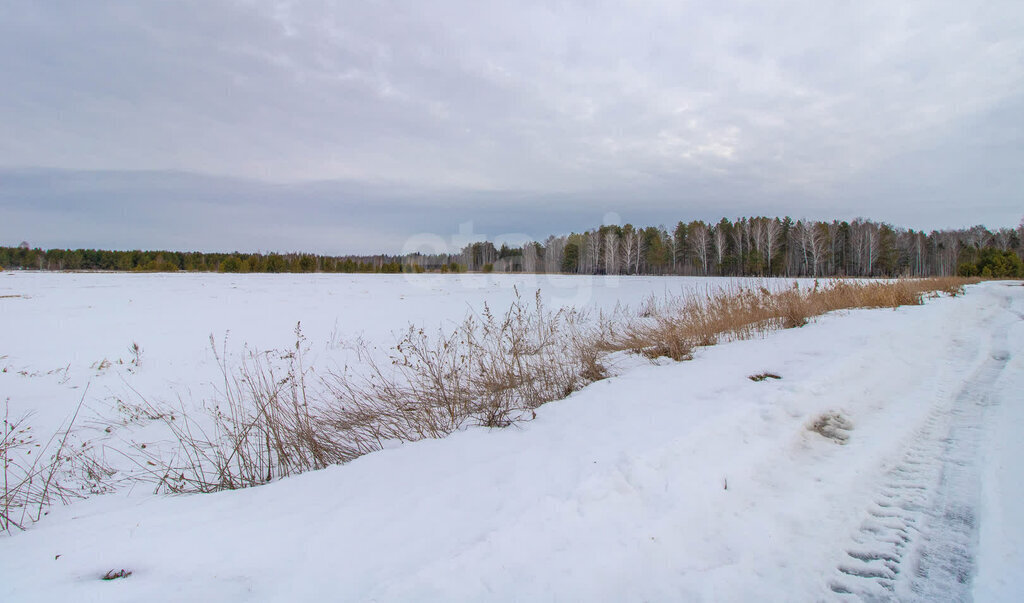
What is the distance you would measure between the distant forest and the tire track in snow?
49.9 metres

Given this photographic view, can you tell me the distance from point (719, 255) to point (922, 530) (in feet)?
205

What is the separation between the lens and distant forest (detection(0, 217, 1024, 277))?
51.2 m

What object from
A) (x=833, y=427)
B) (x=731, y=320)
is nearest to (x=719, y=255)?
(x=731, y=320)

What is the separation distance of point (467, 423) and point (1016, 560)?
3.26 metres

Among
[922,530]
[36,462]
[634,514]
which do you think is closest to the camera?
[922,530]

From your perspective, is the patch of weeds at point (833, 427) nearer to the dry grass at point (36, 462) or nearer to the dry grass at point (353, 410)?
the dry grass at point (353, 410)

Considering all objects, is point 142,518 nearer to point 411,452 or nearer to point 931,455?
point 411,452

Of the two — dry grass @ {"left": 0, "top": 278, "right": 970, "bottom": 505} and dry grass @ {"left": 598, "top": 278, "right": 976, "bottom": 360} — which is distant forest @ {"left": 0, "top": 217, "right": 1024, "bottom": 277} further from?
dry grass @ {"left": 0, "top": 278, "right": 970, "bottom": 505}

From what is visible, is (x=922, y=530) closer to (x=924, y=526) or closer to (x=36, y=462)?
(x=924, y=526)

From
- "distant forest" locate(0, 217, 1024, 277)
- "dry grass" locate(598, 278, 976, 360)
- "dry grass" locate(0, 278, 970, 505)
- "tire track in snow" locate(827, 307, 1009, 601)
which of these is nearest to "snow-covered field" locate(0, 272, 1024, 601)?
"tire track in snow" locate(827, 307, 1009, 601)

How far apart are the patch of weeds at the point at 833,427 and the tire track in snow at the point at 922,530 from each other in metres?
0.35

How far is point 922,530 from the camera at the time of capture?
6.66 feet

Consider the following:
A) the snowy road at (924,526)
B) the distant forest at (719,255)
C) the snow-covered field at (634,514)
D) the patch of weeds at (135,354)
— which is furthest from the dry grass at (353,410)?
the distant forest at (719,255)

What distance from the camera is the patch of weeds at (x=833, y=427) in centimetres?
310
